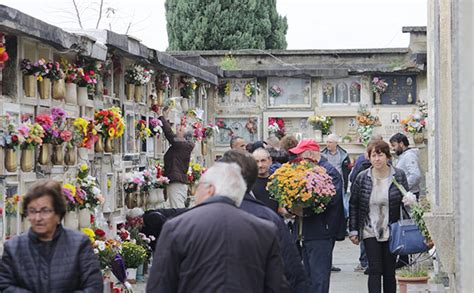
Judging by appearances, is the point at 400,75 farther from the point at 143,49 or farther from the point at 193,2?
the point at 193,2

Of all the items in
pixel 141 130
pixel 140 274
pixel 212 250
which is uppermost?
pixel 141 130

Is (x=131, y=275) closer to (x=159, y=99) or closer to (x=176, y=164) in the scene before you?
(x=176, y=164)

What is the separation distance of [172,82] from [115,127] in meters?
4.53

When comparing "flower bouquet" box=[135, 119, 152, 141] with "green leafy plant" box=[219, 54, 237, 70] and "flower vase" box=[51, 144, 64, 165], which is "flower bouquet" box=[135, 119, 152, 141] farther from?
"green leafy plant" box=[219, 54, 237, 70]

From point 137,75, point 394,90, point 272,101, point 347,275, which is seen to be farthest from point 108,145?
point 394,90

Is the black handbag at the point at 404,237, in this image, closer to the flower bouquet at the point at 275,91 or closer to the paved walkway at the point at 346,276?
the paved walkway at the point at 346,276

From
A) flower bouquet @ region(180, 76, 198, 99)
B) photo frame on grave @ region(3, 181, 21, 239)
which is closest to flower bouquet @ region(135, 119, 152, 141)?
flower bouquet @ region(180, 76, 198, 99)

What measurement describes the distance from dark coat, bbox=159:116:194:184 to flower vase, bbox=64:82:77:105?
3.53 metres

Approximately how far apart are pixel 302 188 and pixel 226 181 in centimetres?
400

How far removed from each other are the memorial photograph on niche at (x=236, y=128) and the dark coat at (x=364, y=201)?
978 centimetres

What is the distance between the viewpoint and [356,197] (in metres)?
9.64

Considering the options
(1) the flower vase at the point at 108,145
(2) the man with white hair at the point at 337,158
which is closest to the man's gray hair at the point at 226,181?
(1) the flower vase at the point at 108,145

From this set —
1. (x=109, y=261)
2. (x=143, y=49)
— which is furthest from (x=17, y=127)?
(x=143, y=49)

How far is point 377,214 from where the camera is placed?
9516 mm
